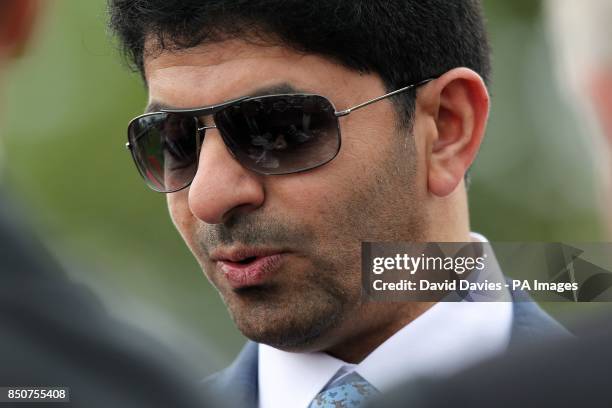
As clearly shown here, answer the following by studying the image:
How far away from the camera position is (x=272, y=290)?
2.04 metres

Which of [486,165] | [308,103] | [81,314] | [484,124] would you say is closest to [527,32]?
[486,165]

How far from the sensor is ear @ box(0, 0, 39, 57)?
1555mm

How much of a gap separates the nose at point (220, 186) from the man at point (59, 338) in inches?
14.7

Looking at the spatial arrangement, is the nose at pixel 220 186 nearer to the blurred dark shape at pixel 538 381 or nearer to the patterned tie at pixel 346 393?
the patterned tie at pixel 346 393

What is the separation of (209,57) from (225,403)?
80cm

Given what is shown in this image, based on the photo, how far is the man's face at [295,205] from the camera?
199 centimetres

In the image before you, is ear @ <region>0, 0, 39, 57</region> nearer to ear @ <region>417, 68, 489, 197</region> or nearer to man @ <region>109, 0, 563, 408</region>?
man @ <region>109, 0, 563, 408</region>

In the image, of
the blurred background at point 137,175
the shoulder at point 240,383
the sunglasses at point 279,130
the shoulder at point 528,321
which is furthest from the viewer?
the blurred background at point 137,175

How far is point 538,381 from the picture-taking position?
89cm

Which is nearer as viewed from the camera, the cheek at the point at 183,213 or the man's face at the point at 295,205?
the man's face at the point at 295,205

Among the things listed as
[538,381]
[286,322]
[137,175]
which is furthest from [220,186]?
[137,175]

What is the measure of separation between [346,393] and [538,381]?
3.92 ft

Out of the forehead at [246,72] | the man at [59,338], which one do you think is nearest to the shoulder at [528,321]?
the forehead at [246,72]

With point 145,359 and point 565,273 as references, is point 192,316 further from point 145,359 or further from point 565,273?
point 145,359
